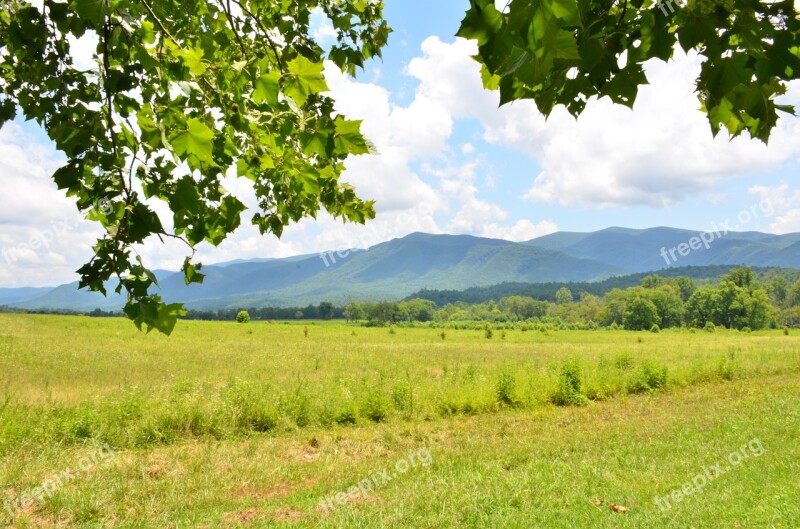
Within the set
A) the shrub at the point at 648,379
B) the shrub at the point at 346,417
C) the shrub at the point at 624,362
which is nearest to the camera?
the shrub at the point at 346,417

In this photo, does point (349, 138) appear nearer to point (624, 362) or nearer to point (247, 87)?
point (247, 87)

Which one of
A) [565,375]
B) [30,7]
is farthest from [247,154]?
[565,375]

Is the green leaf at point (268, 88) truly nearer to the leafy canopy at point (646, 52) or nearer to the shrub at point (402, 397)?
the leafy canopy at point (646, 52)

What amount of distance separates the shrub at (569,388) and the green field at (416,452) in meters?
0.07

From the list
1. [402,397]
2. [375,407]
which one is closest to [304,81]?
[375,407]

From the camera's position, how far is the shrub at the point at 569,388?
1550cm

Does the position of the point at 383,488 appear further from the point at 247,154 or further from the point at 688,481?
the point at 247,154

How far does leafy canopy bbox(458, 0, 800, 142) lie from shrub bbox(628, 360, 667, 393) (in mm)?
18452

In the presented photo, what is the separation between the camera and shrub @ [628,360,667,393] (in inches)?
695

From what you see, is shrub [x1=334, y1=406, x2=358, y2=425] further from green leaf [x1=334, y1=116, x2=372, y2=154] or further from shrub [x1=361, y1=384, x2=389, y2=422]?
green leaf [x1=334, y1=116, x2=372, y2=154]

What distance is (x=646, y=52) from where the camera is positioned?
140 centimetres

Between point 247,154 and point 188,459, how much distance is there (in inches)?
329

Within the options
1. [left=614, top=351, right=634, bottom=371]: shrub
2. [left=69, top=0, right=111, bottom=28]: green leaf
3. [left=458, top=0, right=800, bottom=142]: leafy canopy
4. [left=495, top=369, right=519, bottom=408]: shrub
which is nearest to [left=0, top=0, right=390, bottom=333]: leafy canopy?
[left=69, top=0, right=111, bottom=28]: green leaf

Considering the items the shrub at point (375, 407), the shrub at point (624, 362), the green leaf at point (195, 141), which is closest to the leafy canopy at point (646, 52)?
the green leaf at point (195, 141)
